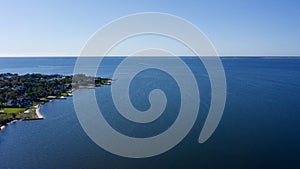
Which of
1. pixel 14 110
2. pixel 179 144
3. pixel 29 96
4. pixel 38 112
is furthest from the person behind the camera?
pixel 29 96

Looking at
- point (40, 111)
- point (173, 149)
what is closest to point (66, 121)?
point (40, 111)

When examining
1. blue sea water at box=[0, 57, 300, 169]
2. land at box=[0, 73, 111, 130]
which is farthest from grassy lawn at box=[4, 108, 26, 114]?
blue sea water at box=[0, 57, 300, 169]

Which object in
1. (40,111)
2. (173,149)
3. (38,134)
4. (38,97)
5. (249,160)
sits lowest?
(249,160)

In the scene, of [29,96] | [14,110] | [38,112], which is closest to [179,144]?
[38,112]

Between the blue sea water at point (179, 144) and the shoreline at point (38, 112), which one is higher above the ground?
the shoreline at point (38, 112)

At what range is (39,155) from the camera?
13.1m

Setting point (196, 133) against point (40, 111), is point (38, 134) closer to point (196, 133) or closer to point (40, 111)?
point (40, 111)

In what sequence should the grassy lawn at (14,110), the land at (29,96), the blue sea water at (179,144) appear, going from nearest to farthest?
the blue sea water at (179,144), the land at (29,96), the grassy lawn at (14,110)

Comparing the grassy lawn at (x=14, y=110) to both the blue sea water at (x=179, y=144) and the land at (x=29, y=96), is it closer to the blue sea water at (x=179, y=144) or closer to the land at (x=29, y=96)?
the land at (x=29, y=96)

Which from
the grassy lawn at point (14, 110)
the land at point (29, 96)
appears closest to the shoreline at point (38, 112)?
the land at point (29, 96)

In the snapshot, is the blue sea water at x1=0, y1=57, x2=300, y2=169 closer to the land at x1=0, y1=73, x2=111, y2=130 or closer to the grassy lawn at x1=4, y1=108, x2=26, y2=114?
the land at x1=0, y1=73, x2=111, y2=130

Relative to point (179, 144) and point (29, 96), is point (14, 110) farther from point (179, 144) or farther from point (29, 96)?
point (179, 144)

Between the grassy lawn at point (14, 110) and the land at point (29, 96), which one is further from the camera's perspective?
the grassy lawn at point (14, 110)

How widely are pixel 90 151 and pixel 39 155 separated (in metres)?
2.37
